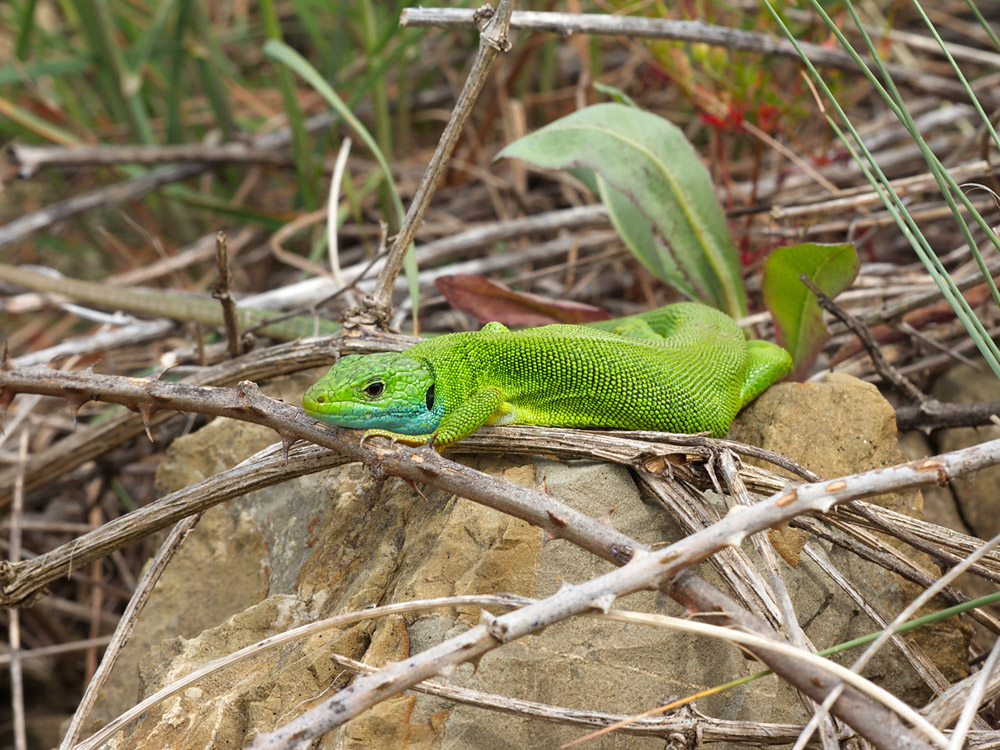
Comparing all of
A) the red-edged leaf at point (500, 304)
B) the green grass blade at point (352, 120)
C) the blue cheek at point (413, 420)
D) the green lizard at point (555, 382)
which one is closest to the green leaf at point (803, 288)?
the green lizard at point (555, 382)

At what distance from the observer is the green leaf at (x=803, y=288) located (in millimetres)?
3807

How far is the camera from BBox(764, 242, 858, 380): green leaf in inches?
150

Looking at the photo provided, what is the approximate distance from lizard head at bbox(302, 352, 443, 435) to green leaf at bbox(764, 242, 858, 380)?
5.96ft

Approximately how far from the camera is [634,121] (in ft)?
15.1

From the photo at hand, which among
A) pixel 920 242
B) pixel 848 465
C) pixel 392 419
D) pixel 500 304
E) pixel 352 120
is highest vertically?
pixel 352 120

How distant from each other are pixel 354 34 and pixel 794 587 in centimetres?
597

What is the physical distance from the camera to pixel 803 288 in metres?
4.03

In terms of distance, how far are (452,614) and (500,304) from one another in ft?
6.53

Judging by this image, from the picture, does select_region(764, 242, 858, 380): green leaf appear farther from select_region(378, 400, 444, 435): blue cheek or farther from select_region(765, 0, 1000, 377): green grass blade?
select_region(378, 400, 444, 435): blue cheek

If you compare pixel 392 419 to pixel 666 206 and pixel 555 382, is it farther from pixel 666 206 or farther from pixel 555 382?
pixel 666 206

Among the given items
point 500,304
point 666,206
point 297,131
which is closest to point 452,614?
point 500,304

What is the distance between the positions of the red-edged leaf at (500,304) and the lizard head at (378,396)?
1095mm

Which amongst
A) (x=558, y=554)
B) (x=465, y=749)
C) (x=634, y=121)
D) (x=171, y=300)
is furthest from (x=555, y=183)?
(x=465, y=749)

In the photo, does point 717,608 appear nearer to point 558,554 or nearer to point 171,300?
point 558,554
